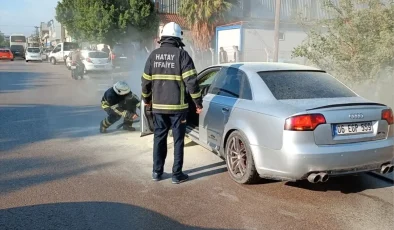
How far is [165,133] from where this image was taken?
5117 mm

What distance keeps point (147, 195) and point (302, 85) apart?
2.27 meters

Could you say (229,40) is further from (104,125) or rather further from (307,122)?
(307,122)

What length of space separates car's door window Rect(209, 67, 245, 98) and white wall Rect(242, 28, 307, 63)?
49.2 ft

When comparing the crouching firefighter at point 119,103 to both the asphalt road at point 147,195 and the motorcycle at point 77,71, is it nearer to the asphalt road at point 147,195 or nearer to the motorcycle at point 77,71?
the asphalt road at point 147,195

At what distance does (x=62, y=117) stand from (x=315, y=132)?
700 cm

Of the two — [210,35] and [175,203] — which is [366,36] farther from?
[210,35]

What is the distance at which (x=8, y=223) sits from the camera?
3838mm

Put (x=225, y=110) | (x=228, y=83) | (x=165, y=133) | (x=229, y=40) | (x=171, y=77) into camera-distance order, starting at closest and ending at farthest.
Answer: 1. (x=171, y=77)
2. (x=165, y=133)
3. (x=225, y=110)
4. (x=228, y=83)
5. (x=229, y=40)

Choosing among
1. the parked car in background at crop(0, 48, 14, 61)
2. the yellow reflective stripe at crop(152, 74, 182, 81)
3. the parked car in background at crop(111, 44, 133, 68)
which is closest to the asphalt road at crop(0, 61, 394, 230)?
the yellow reflective stripe at crop(152, 74, 182, 81)

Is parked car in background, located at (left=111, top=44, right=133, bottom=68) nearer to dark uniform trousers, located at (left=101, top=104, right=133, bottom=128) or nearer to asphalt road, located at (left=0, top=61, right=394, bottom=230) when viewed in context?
dark uniform trousers, located at (left=101, top=104, right=133, bottom=128)

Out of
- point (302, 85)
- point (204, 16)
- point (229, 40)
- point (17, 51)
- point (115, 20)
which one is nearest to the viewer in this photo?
point (302, 85)

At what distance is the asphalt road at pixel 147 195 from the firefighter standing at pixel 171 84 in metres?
0.67

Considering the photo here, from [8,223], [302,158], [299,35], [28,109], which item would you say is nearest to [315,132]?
[302,158]

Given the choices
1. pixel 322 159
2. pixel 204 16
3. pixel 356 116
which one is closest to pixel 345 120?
pixel 356 116
